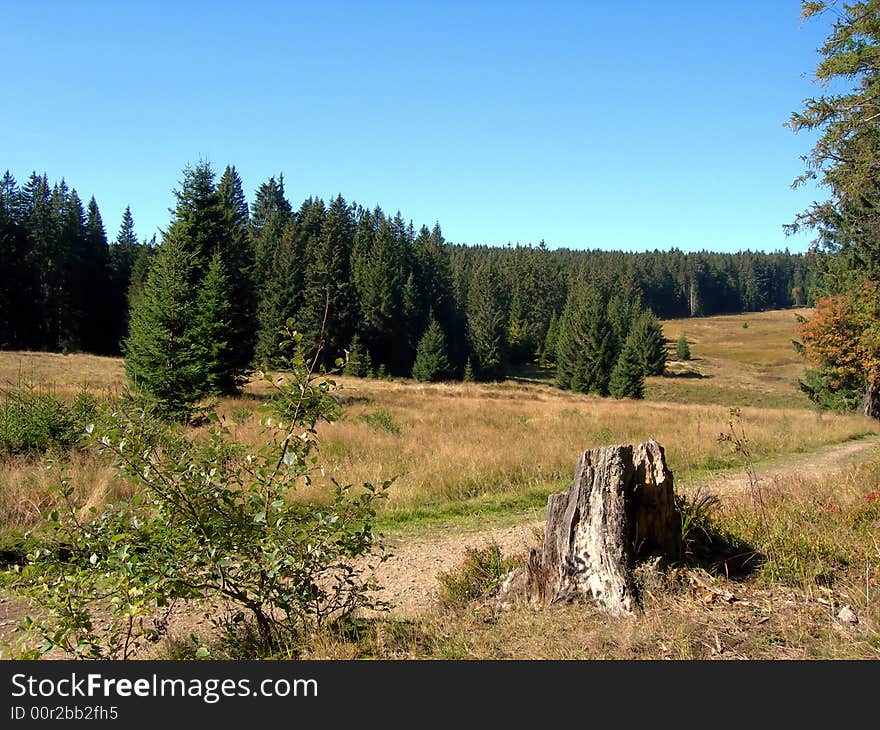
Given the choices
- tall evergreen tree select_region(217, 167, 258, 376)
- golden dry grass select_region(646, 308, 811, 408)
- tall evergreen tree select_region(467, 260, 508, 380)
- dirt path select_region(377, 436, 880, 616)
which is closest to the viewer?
dirt path select_region(377, 436, 880, 616)

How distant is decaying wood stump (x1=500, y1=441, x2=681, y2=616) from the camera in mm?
4152

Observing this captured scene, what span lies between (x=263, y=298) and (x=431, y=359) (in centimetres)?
1666

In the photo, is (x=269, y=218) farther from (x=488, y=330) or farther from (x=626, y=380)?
(x=626, y=380)

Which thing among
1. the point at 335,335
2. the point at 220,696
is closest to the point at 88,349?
the point at 335,335

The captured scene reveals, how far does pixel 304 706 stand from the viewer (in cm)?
279

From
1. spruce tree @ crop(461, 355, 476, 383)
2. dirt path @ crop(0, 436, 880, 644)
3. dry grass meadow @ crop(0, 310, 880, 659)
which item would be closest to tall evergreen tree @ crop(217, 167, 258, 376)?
dry grass meadow @ crop(0, 310, 880, 659)

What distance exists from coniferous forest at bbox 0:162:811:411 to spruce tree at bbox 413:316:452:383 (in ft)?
0.44

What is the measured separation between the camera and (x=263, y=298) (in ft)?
178

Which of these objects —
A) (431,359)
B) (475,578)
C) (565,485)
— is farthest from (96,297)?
(475,578)

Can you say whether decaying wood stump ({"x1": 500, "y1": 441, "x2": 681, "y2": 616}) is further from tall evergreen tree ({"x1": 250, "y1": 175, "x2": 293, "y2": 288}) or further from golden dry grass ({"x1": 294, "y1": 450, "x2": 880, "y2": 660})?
tall evergreen tree ({"x1": 250, "y1": 175, "x2": 293, "y2": 288})

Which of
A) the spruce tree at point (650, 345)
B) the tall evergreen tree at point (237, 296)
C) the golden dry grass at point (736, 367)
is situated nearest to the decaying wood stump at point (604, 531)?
the tall evergreen tree at point (237, 296)

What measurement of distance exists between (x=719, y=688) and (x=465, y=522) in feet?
18.6

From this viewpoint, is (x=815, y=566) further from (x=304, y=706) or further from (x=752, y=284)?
(x=752, y=284)

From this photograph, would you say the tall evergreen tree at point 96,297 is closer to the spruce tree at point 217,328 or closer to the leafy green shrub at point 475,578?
the spruce tree at point 217,328
